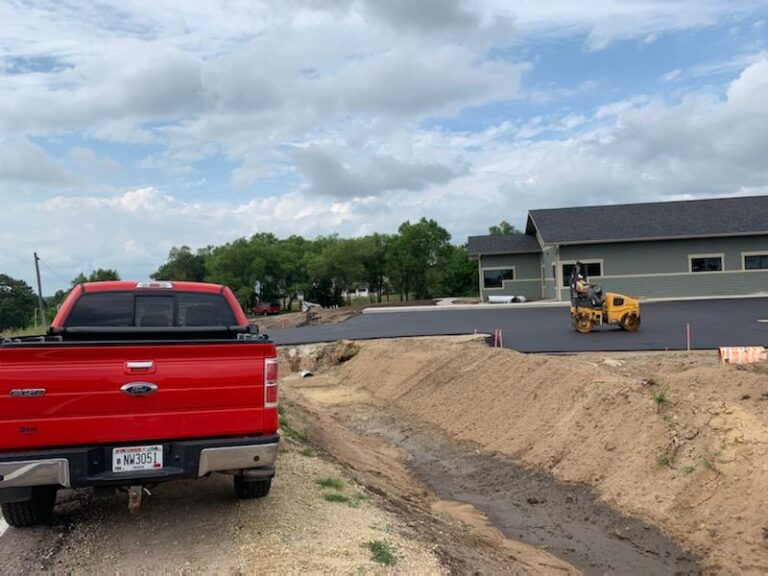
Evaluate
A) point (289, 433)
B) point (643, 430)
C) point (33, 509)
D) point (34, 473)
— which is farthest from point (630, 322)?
point (34, 473)

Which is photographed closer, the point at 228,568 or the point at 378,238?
the point at 228,568

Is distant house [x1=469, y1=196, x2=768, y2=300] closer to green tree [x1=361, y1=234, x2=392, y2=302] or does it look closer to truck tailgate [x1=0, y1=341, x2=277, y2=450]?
green tree [x1=361, y1=234, x2=392, y2=302]

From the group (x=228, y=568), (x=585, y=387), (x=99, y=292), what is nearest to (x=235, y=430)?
(x=228, y=568)

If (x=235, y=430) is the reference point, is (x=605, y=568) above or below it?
below

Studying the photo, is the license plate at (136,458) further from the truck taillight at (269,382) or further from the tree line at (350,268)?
the tree line at (350,268)

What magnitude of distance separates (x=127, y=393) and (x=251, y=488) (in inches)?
65.0

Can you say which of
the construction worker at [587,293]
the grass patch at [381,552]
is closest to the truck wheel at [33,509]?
the grass patch at [381,552]

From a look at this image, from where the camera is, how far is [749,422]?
7953 mm

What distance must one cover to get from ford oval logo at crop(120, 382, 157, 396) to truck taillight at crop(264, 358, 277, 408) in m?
0.83

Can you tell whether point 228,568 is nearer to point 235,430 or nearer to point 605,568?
A: point 235,430

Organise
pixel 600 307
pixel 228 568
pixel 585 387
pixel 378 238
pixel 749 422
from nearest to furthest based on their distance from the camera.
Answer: pixel 228 568 < pixel 749 422 < pixel 585 387 < pixel 600 307 < pixel 378 238

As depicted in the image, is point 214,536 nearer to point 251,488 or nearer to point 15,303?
point 251,488

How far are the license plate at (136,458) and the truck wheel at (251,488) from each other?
3.35 feet

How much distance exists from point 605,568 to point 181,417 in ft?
15.8
